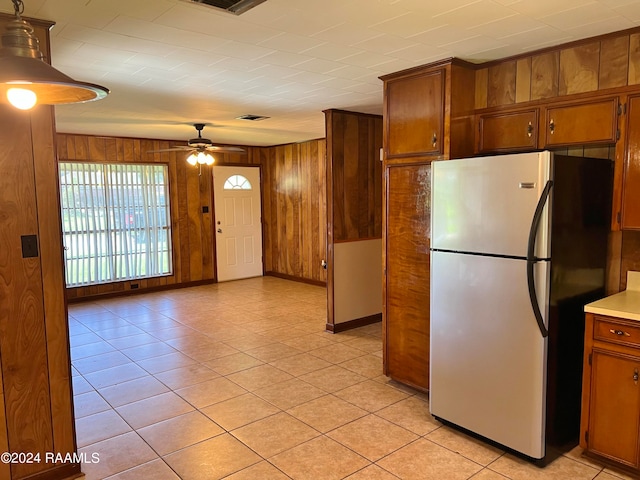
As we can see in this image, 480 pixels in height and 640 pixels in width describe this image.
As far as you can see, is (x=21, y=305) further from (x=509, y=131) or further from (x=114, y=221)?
(x=114, y=221)

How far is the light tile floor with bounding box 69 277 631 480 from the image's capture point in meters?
2.49

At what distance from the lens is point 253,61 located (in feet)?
9.84

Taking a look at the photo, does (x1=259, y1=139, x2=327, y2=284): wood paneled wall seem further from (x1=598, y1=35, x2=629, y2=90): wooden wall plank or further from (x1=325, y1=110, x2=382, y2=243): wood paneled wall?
(x1=598, y1=35, x2=629, y2=90): wooden wall plank

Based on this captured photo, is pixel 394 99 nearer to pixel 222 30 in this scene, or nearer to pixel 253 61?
pixel 253 61

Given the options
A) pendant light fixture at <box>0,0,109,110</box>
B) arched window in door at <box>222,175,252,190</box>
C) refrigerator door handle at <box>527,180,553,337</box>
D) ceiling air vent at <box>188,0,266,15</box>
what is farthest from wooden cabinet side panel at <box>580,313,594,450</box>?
arched window in door at <box>222,175,252,190</box>

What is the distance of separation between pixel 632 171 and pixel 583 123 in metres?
0.39

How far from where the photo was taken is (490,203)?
2.51 metres

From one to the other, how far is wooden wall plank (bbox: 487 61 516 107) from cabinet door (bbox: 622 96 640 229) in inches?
27.9

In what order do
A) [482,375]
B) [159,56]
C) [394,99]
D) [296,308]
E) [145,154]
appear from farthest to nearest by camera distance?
[145,154], [296,308], [394,99], [159,56], [482,375]

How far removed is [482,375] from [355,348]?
1.92 meters

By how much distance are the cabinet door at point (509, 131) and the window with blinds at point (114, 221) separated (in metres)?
5.30

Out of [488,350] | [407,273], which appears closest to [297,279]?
[407,273]

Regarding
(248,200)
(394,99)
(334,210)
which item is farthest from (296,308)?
(394,99)

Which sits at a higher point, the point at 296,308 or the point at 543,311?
the point at 543,311
